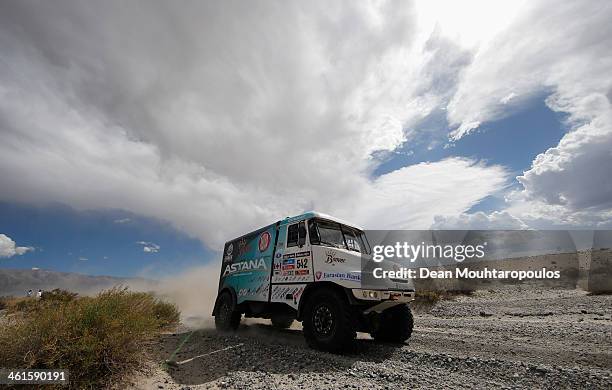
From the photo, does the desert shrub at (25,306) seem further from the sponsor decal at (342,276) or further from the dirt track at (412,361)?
the sponsor decal at (342,276)

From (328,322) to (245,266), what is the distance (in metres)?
4.68

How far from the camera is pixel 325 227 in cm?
861

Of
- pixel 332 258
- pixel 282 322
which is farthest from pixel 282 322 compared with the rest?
pixel 332 258

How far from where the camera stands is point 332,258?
7.70 metres

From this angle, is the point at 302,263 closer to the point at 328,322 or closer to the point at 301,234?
the point at 301,234

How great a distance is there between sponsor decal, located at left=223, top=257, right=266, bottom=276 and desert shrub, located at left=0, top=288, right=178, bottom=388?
14.6 feet

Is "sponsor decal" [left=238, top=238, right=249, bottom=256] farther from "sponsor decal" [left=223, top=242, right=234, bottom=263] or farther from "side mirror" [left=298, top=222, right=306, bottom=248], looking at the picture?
"side mirror" [left=298, top=222, right=306, bottom=248]

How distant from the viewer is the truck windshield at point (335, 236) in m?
8.30

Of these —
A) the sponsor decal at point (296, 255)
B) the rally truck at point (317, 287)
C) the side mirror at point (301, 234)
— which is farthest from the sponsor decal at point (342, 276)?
the side mirror at point (301, 234)

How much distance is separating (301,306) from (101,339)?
4330 millimetres

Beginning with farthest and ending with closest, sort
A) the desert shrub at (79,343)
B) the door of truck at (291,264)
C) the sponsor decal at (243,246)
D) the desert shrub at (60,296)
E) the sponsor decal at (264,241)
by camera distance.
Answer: the desert shrub at (60,296) < the sponsor decal at (243,246) < the sponsor decal at (264,241) < the door of truck at (291,264) < the desert shrub at (79,343)

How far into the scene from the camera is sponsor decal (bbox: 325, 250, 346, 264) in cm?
762

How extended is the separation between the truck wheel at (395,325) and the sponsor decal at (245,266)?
404 cm

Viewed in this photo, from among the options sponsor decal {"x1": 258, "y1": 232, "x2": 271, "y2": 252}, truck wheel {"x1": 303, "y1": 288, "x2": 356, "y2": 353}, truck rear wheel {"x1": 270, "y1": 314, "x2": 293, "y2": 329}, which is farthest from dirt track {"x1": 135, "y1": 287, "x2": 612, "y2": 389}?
sponsor decal {"x1": 258, "y1": 232, "x2": 271, "y2": 252}
